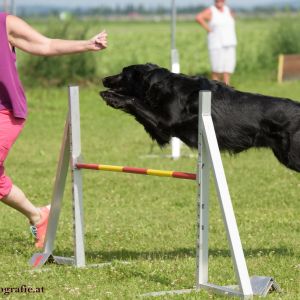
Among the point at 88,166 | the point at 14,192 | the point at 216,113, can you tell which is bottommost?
the point at 14,192

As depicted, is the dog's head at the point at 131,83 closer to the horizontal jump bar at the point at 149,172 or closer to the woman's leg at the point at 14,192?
the horizontal jump bar at the point at 149,172

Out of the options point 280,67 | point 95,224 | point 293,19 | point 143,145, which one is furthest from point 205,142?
point 293,19

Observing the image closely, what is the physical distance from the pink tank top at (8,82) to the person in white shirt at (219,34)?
9.67 metres

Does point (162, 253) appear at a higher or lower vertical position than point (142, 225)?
higher

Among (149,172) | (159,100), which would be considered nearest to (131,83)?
(159,100)

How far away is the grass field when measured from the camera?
17.6ft

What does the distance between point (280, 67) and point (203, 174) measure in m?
17.4

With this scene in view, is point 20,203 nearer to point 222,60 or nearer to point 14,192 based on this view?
point 14,192

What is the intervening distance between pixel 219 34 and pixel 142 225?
8413 mm

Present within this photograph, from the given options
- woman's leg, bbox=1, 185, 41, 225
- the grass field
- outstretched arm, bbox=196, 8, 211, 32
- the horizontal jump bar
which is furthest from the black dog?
outstretched arm, bbox=196, 8, 211, 32

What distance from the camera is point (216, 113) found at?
217 inches

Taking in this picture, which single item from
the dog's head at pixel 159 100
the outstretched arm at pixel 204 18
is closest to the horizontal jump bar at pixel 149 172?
the dog's head at pixel 159 100

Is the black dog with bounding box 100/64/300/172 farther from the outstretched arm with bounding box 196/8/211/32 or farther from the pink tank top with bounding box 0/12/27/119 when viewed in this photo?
the outstretched arm with bounding box 196/8/211/32

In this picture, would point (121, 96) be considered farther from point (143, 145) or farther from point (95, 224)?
point (143, 145)
